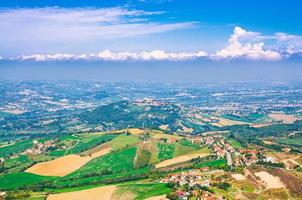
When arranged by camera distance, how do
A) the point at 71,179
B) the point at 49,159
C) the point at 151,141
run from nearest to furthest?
1. the point at 71,179
2. the point at 49,159
3. the point at 151,141

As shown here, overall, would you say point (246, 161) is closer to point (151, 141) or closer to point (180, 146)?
point (180, 146)

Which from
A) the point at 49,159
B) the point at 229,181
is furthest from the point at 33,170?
the point at 229,181

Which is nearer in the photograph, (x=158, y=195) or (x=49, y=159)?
(x=158, y=195)

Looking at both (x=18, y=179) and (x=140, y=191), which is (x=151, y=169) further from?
(x=18, y=179)

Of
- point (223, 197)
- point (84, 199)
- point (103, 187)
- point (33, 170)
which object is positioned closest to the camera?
point (223, 197)

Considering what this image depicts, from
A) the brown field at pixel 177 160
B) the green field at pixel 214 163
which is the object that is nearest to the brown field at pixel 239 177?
the green field at pixel 214 163

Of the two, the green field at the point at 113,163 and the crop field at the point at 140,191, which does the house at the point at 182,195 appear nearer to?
the crop field at the point at 140,191
